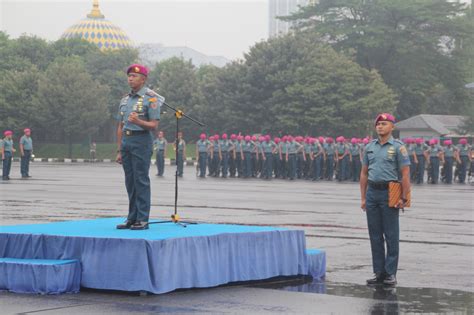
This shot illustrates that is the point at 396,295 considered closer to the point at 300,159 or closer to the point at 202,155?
the point at 202,155

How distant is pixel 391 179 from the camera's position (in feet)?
35.8

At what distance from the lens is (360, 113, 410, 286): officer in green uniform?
1086 centimetres

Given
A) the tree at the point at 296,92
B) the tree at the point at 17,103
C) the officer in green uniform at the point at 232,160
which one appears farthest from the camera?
the tree at the point at 17,103

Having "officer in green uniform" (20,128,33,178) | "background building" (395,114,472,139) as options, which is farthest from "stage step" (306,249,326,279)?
"background building" (395,114,472,139)

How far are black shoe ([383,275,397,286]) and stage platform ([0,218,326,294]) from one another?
94 centimetres

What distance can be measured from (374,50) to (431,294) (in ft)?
243

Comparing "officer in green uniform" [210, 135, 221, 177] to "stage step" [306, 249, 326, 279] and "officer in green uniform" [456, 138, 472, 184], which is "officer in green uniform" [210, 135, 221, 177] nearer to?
"officer in green uniform" [456, 138, 472, 184]

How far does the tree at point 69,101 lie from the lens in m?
80.2

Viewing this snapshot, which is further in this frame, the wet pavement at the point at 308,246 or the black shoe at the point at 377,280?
the black shoe at the point at 377,280

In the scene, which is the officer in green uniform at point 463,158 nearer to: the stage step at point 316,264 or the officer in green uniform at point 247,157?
the officer in green uniform at point 247,157

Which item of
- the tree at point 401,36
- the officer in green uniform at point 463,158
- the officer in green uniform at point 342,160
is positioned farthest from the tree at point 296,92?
the officer in green uniform at point 463,158

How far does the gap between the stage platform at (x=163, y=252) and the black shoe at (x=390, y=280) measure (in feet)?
3.10

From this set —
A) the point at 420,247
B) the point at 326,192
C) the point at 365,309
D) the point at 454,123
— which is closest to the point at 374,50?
the point at 454,123

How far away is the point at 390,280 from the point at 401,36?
234 ft
